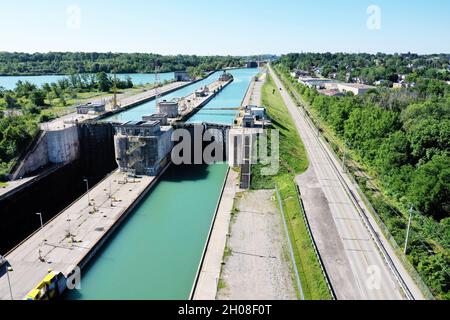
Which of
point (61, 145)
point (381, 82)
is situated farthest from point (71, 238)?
point (381, 82)

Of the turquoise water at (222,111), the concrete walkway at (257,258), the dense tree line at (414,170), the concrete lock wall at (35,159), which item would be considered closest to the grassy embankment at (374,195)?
the dense tree line at (414,170)

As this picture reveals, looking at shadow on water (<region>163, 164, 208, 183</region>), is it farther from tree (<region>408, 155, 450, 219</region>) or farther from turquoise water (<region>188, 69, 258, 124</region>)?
tree (<region>408, 155, 450, 219</region>)

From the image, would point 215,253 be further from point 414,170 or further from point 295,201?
point 414,170

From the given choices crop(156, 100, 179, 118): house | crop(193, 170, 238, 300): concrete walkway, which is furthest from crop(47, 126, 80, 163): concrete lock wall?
crop(193, 170, 238, 300): concrete walkway

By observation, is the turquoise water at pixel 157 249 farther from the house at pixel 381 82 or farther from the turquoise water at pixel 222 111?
the house at pixel 381 82

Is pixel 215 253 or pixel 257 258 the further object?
pixel 215 253
